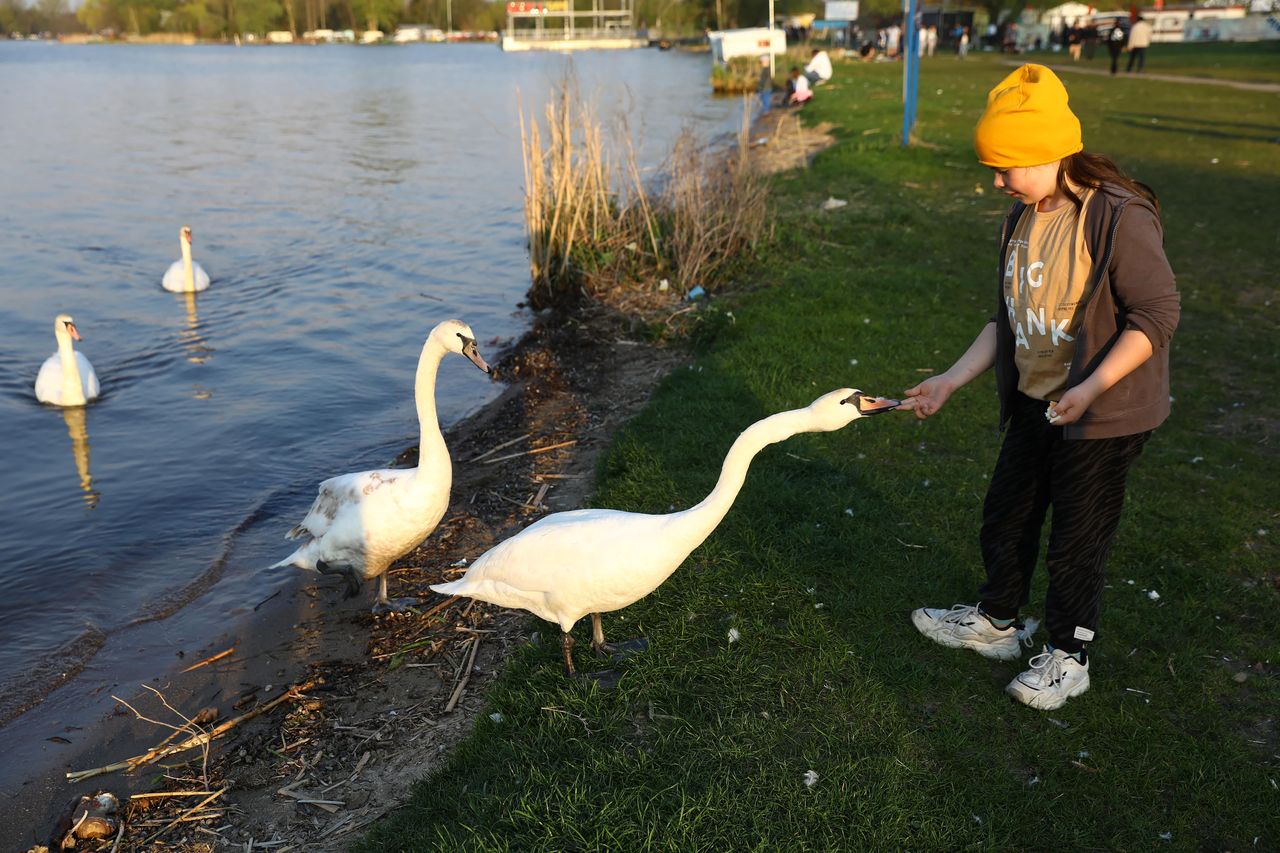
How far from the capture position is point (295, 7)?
13675cm

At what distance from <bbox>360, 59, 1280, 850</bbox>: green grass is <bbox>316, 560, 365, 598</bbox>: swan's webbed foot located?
1553mm

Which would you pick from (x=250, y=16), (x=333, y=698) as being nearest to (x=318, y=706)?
(x=333, y=698)

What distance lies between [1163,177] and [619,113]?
10.6 m

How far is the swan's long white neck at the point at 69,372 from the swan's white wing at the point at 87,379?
71 mm

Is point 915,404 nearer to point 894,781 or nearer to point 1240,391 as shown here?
point 894,781

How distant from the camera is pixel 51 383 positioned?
9.69 m

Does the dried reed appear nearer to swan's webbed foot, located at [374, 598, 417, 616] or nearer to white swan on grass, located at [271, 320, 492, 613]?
white swan on grass, located at [271, 320, 492, 613]

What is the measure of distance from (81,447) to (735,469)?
7468 millimetres

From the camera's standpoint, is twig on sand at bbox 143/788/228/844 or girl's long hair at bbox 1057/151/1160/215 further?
twig on sand at bbox 143/788/228/844

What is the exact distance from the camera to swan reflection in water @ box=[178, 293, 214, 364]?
1127cm

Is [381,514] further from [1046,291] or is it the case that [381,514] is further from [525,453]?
[1046,291]

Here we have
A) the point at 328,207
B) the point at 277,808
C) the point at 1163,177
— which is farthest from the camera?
the point at 328,207

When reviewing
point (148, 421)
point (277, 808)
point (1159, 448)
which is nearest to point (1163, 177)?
point (1159, 448)

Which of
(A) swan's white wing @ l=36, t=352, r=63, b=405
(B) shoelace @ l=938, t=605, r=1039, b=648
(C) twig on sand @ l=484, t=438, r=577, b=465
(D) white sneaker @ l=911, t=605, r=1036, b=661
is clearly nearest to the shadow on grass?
(C) twig on sand @ l=484, t=438, r=577, b=465
